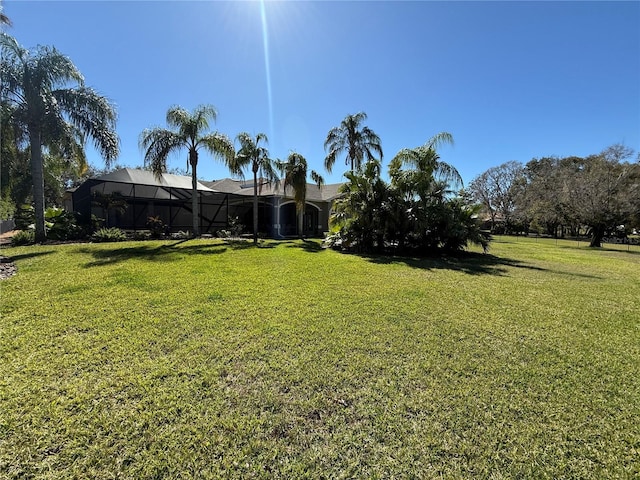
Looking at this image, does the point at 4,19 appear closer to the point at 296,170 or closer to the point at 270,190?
the point at 296,170

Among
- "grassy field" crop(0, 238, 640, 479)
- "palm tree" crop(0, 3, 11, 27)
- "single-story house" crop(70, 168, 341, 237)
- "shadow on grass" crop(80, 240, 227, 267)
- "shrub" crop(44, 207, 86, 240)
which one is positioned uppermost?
"palm tree" crop(0, 3, 11, 27)

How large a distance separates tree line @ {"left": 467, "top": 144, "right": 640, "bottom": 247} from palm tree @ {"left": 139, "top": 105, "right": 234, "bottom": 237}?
15637mm

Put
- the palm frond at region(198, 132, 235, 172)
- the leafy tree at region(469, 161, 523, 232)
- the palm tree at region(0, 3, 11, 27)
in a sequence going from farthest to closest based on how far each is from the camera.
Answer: the leafy tree at region(469, 161, 523, 232), the palm frond at region(198, 132, 235, 172), the palm tree at region(0, 3, 11, 27)

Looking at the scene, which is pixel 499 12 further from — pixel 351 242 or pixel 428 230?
pixel 351 242

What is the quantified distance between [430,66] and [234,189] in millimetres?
18601

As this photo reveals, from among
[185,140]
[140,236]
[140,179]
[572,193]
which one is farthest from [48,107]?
[572,193]

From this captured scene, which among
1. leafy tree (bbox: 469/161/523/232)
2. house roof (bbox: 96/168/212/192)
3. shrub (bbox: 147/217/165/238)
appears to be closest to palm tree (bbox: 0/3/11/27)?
house roof (bbox: 96/168/212/192)


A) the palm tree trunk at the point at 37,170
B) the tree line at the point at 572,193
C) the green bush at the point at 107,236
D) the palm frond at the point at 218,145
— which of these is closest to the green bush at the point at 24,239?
the palm tree trunk at the point at 37,170

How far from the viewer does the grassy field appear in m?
2.14

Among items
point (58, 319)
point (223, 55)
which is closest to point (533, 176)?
point (223, 55)

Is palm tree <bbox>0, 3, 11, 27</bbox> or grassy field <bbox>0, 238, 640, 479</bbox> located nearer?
grassy field <bbox>0, 238, 640, 479</bbox>

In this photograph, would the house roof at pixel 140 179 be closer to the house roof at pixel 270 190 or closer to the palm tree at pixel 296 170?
the house roof at pixel 270 190

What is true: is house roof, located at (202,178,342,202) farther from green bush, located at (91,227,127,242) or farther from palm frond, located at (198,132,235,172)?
green bush, located at (91,227,127,242)

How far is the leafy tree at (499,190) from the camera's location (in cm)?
4400
